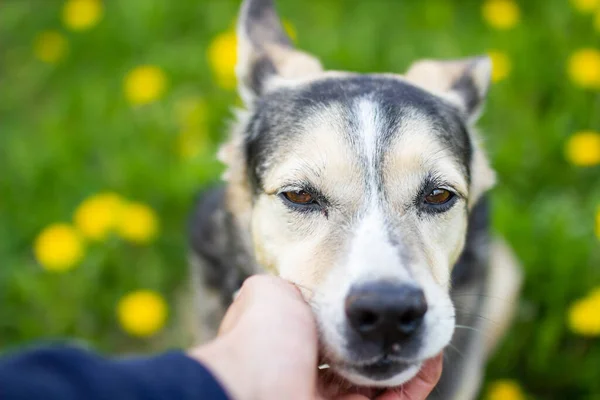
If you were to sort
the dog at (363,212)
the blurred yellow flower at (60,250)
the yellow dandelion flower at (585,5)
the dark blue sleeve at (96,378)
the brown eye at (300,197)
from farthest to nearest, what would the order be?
the yellow dandelion flower at (585,5) → the blurred yellow flower at (60,250) → the brown eye at (300,197) → the dog at (363,212) → the dark blue sleeve at (96,378)

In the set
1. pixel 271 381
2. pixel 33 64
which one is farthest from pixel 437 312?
pixel 33 64

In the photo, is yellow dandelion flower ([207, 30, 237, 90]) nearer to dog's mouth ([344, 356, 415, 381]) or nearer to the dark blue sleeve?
dog's mouth ([344, 356, 415, 381])

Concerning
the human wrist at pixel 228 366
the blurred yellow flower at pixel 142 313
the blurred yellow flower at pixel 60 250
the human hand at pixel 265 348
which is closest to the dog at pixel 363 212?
the human hand at pixel 265 348

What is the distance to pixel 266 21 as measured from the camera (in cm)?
386

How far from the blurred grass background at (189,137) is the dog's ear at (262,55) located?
1346 millimetres

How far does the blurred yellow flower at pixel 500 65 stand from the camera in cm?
508

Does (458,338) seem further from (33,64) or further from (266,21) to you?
(33,64)

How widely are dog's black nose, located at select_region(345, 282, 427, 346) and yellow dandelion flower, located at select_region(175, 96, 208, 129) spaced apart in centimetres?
334

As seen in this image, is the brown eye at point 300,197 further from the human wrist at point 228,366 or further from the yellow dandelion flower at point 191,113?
the yellow dandelion flower at point 191,113

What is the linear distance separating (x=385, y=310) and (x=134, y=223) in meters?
2.58

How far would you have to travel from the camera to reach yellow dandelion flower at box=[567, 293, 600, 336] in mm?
3721

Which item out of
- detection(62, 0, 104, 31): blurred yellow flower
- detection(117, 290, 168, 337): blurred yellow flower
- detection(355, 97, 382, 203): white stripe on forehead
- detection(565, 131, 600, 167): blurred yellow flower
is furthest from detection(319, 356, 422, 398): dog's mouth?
detection(62, 0, 104, 31): blurred yellow flower

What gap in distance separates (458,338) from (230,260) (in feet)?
4.35

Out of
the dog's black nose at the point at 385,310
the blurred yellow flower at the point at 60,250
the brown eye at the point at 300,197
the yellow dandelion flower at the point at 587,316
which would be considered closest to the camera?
the dog's black nose at the point at 385,310
